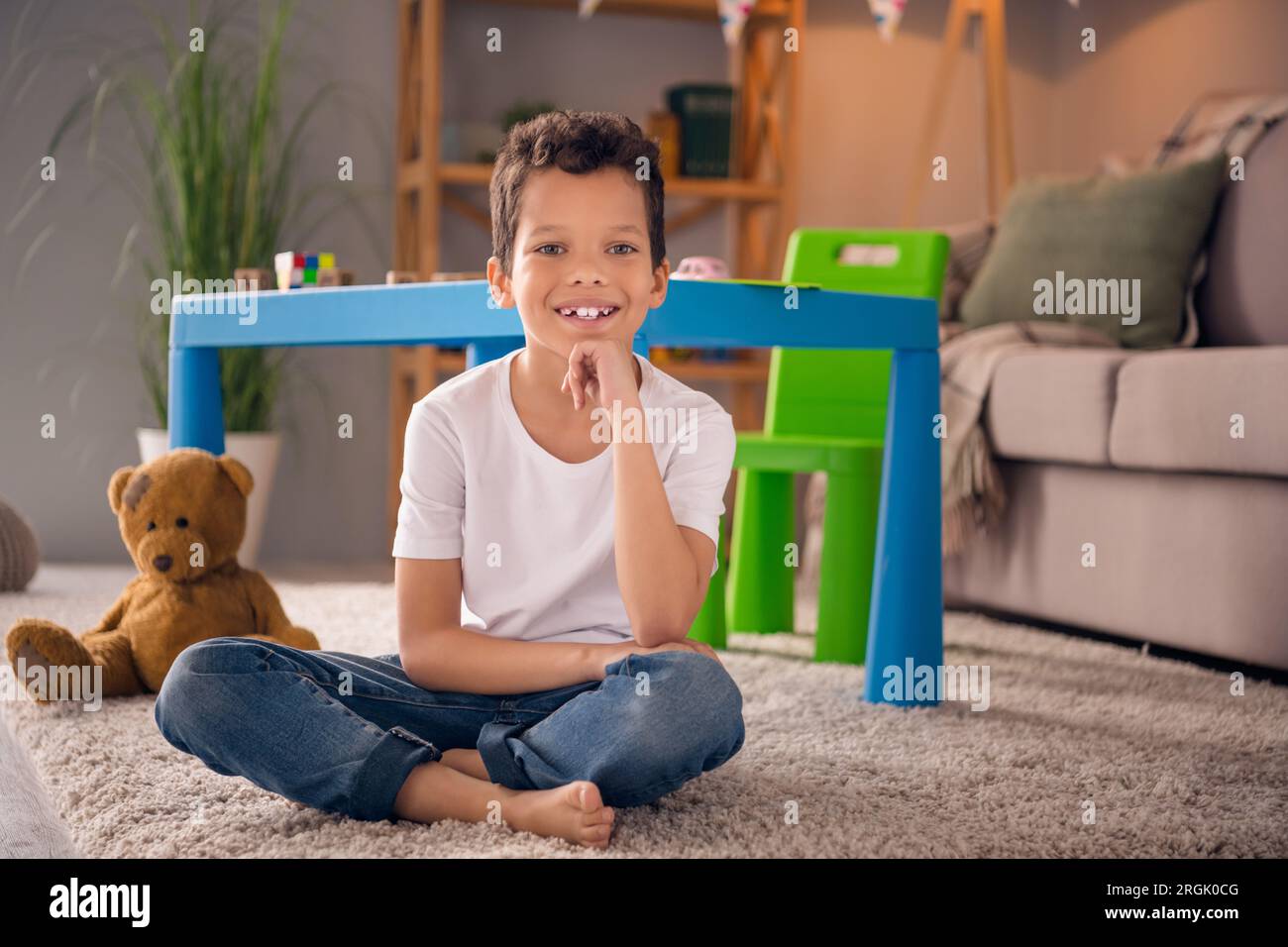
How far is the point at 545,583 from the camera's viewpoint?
1.21m

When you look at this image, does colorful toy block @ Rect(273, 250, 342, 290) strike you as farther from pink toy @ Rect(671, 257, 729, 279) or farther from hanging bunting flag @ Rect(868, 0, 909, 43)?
hanging bunting flag @ Rect(868, 0, 909, 43)

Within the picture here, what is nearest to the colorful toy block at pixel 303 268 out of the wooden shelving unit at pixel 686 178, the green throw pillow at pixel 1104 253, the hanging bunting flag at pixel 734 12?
the wooden shelving unit at pixel 686 178

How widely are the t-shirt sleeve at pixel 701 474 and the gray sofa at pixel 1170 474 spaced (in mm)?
947

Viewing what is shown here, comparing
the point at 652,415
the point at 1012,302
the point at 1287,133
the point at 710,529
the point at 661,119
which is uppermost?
the point at 661,119

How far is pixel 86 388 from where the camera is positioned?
318 cm

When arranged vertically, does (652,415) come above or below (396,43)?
below

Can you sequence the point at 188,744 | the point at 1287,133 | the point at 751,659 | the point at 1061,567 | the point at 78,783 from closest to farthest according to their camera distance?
1. the point at 188,744
2. the point at 78,783
3. the point at 751,659
4. the point at 1061,567
5. the point at 1287,133

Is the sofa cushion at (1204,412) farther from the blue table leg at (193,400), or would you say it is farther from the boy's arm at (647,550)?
the blue table leg at (193,400)

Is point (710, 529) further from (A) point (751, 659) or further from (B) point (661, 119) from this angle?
(B) point (661, 119)

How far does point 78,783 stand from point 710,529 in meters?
0.63

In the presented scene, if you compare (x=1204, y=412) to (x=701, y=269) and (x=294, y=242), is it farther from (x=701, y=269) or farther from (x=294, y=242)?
(x=294, y=242)

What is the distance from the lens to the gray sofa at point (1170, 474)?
1.86 meters

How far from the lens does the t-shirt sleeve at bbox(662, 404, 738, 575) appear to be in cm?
121
